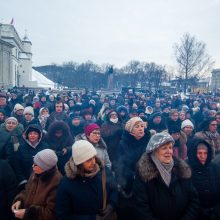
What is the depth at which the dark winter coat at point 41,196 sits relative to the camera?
354 cm

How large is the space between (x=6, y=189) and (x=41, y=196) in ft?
2.59

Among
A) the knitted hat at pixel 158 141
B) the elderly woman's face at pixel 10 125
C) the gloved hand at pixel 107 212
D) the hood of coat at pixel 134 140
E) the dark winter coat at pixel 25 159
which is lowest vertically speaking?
the gloved hand at pixel 107 212

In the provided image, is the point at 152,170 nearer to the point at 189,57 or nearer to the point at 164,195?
the point at 164,195

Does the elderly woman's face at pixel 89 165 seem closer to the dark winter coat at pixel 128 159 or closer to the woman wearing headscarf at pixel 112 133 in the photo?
the dark winter coat at pixel 128 159

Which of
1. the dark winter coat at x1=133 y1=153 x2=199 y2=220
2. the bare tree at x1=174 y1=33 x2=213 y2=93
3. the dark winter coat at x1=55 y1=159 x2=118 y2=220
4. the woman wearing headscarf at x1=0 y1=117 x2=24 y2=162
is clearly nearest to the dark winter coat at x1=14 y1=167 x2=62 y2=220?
the dark winter coat at x1=55 y1=159 x2=118 y2=220

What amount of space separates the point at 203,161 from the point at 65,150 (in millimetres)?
2510

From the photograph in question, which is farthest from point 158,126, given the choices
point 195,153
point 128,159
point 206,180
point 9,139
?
point 206,180

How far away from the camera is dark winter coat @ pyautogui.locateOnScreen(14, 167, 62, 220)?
11.6 ft

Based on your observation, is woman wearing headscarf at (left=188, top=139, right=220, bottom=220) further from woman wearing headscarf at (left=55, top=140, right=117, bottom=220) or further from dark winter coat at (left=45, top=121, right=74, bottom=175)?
dark winter coat at (left=45, top=121, right=74, bottom=175)

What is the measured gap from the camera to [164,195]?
341 centimetres

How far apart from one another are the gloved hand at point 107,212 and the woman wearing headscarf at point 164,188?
1.09 ft

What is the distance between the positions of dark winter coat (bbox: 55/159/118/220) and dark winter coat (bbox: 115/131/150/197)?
1.31 metres

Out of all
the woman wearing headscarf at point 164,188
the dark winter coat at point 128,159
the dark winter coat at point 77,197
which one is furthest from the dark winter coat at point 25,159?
the woman wearing headscarf at point 164,188

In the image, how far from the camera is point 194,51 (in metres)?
40.3
